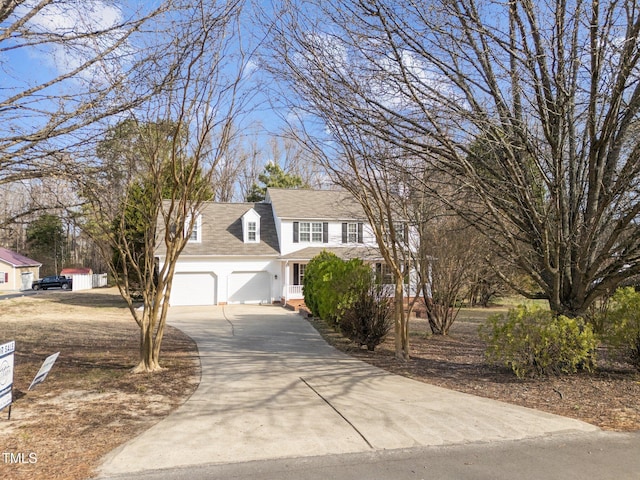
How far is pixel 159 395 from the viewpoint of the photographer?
6410 mm

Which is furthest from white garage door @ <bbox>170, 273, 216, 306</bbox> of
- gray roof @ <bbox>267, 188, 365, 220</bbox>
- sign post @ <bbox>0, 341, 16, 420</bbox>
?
sign post @ <bbox>0, 341, 16, 420</bbox>

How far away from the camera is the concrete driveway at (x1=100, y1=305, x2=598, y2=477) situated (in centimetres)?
429

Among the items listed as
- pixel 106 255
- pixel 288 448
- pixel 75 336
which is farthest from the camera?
pixel 75 336

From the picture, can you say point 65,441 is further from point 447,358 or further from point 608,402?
point 447,358

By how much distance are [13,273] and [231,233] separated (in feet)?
89.3

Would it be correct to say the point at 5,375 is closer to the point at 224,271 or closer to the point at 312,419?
the point at 312,419

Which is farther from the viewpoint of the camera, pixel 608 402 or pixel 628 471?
pixel 608 402

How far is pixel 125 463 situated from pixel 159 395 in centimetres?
252

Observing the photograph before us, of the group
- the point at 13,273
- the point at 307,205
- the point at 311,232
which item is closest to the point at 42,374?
the point at 311,232

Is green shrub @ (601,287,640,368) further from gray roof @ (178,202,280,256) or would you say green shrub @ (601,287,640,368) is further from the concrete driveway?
gray roof @ (178,202,280,256)

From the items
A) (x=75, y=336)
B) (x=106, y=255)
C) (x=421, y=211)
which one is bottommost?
(x=75, y=336)

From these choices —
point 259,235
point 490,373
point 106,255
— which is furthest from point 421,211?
point 259,235

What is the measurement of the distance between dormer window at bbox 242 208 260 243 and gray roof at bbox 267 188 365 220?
1.31 meters

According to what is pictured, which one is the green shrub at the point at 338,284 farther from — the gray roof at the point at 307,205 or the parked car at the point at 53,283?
the parked car at the point at 53,283
